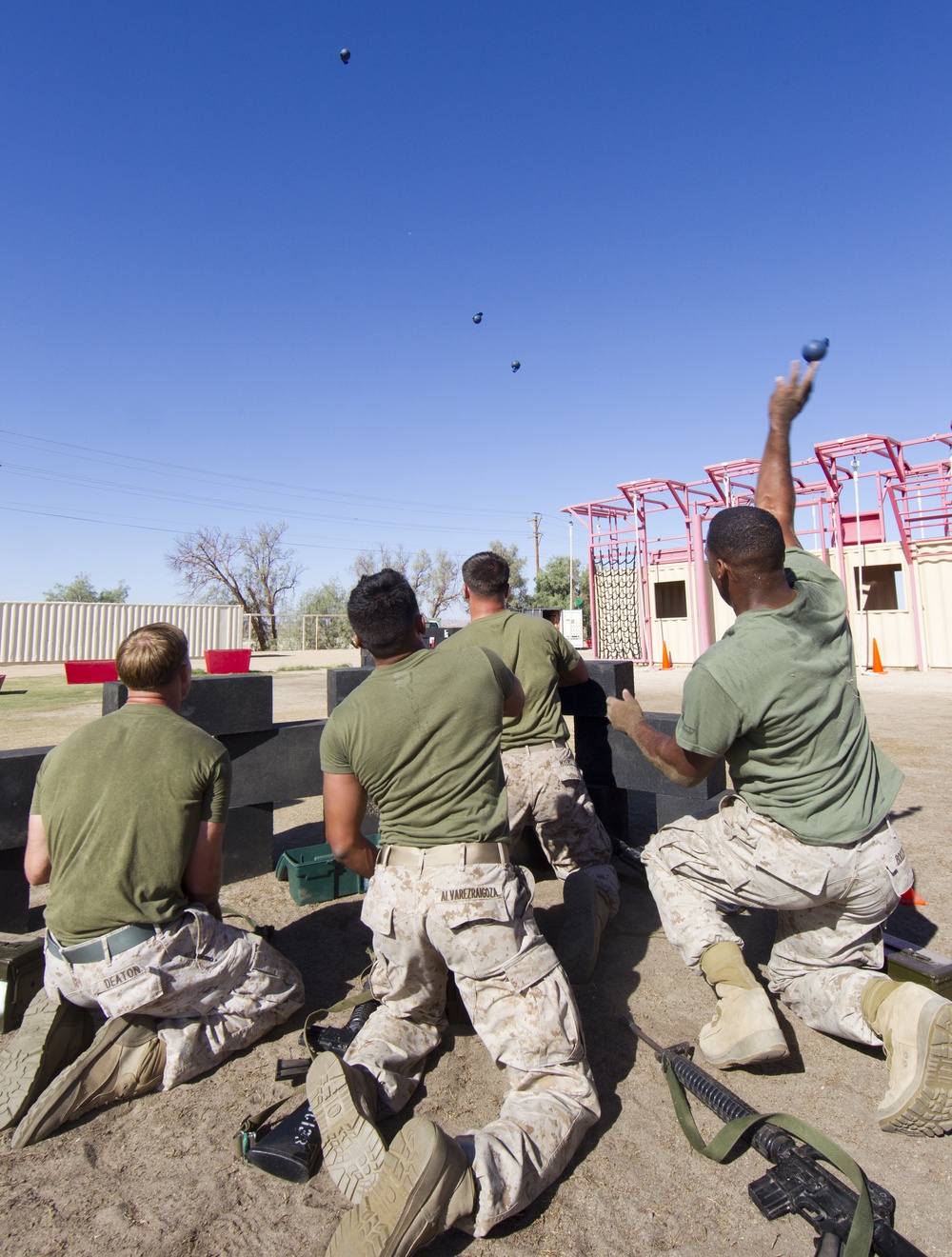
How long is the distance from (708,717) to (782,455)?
1.25 meters

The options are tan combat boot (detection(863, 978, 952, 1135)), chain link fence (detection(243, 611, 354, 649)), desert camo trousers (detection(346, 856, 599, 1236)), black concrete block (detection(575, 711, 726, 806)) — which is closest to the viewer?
desert camo trousers (detection(346, 856, 599, 1236))

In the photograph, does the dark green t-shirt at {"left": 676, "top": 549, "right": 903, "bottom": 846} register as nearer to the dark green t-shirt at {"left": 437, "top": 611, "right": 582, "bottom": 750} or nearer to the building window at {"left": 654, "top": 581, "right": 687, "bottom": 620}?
the dark green t-shirt at {"left": 437, "top": 611, "right": 582, "bottom": 750}

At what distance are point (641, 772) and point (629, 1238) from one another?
288cm

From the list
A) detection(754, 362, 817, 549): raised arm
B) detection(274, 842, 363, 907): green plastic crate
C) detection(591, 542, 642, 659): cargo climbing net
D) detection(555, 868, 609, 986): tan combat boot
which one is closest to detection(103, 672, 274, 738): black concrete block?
detection(274, 842, 363, 907): green plastic crate

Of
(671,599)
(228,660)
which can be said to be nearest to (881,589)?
(671,599)

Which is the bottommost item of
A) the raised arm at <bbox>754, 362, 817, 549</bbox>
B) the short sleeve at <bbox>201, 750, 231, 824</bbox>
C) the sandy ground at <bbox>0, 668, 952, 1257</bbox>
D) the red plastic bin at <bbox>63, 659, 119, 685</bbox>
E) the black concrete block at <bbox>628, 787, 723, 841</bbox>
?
the sandy ground at <bbox>0, 668, 952, 1257</bbox>

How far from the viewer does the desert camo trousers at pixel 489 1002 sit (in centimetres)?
199

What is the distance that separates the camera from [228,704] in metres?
4.54

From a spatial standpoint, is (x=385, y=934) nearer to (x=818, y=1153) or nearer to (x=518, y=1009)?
(x=518, y=1009)

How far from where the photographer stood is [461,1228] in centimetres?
176

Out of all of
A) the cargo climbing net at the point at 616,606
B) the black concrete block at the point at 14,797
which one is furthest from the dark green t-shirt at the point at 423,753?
the cargo climbing net at the point at 616,606

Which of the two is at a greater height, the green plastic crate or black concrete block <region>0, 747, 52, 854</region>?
black concrete block <region>0, 747, 52, 854</region>

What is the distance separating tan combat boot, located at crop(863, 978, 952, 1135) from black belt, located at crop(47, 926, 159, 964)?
7.70 ft

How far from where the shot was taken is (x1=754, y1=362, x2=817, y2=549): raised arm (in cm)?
310
